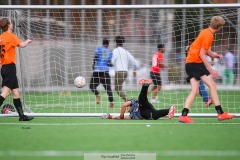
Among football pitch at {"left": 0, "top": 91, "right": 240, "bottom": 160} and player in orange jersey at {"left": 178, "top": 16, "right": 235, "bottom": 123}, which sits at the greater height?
player in orange jersey at {"left": 178, "top": 16, "right": 235, "bottom": 123}

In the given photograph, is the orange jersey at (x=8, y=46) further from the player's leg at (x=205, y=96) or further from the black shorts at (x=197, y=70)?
the player's leg at (x=205, y=96)

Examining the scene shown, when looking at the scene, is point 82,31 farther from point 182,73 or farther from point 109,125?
point 109,125

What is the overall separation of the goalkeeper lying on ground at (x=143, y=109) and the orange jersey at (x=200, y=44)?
95 centimetres

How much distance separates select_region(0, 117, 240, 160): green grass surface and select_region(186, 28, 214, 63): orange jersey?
1.22 m

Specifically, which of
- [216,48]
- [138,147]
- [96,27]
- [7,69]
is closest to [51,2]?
[96,27]

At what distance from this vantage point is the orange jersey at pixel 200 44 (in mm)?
10680

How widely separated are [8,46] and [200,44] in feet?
11.7

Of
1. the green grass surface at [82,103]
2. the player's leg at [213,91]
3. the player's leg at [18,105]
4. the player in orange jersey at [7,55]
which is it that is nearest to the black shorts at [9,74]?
the player in orange jersey at [7,55]

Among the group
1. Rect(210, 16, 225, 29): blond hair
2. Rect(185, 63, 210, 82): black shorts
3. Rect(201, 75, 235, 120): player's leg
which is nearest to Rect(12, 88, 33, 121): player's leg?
Rect(185, 63, 210, 82): black shorts

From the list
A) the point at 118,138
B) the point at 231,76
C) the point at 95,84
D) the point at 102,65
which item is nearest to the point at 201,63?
the point at 118,138

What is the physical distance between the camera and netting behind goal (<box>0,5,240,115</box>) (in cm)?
1457

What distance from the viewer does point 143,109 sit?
1154 cm

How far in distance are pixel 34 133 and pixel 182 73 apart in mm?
12885

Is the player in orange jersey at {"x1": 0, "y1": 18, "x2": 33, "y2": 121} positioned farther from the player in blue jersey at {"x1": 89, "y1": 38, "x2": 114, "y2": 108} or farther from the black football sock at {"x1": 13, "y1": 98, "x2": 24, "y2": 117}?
the player in blue jersey at {"x1": 89, "y1": 38, "x2": 114, "y2": 108}
